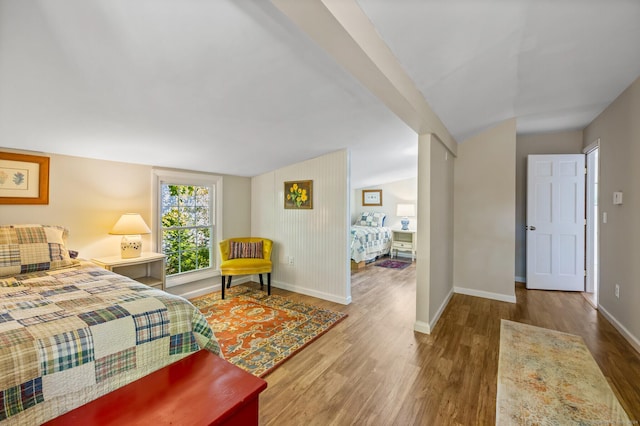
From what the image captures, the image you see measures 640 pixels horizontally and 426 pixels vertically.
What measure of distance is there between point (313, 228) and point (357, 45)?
2746 mm

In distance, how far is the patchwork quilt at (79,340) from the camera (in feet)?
3.16

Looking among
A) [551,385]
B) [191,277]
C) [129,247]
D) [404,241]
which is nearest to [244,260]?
[191,277]

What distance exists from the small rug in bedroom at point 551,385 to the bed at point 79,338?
1919 mm

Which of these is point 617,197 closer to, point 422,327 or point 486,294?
point 486,294

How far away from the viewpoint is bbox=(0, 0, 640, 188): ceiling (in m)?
1.23

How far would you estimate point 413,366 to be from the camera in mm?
2164

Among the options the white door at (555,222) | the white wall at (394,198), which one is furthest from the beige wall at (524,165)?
the white wall at (394,198)

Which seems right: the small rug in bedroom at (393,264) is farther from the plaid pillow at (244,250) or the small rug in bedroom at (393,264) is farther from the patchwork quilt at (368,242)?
the plaid pillow at (244,250)

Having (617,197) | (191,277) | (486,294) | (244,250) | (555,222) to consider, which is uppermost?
(617,197)

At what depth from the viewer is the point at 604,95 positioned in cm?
278

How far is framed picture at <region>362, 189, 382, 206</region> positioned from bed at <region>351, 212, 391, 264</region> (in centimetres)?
30

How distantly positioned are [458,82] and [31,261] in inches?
139

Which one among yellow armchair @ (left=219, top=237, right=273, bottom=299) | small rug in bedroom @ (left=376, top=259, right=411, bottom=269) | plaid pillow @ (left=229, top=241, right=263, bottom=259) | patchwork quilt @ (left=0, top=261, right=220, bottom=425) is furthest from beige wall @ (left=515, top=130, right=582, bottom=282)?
patchwork quilt @ (left=0, top=261, right=220, bottom=425)

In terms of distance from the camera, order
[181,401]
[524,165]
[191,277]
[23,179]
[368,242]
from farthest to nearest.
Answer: [368,242], [524,165], [191,277], [23,179], [181,401]
